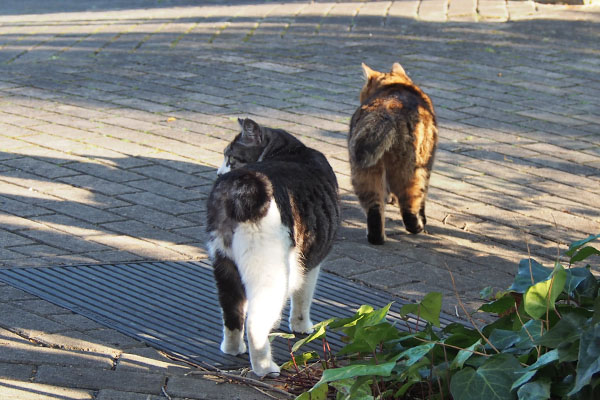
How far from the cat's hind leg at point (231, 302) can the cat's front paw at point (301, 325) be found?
0.41m

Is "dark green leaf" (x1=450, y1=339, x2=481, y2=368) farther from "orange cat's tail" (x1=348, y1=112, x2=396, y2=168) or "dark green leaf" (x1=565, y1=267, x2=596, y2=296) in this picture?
"orange cat's tail" (x1=348, y1=112, x2=396, y2=168)

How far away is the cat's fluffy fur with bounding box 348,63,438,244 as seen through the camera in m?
5.59

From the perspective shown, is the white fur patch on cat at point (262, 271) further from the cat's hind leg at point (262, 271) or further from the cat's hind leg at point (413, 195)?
the cat's hind leg at point (413, 195)

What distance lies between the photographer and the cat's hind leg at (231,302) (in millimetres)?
3973

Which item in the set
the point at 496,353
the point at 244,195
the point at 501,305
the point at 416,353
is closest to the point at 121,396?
the point at 244,195

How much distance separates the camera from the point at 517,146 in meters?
7.63

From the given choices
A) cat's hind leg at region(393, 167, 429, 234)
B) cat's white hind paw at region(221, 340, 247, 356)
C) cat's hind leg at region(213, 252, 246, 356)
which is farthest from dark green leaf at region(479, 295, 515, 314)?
cat's hind leg at region(393, 167, 429, 234)

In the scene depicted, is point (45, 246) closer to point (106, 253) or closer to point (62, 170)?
point (106, 253)

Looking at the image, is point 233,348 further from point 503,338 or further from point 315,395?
point 503,338

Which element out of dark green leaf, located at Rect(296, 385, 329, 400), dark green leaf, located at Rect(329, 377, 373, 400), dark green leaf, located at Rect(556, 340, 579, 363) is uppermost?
dark green leaf, located at Rect(556, 340, 579, 363)

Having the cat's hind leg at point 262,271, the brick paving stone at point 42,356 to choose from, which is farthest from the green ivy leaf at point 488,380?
the brick paving stone at point 42,356

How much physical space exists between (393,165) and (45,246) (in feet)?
7.90

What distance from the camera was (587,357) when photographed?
2.89 metres

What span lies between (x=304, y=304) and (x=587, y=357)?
1888mm
